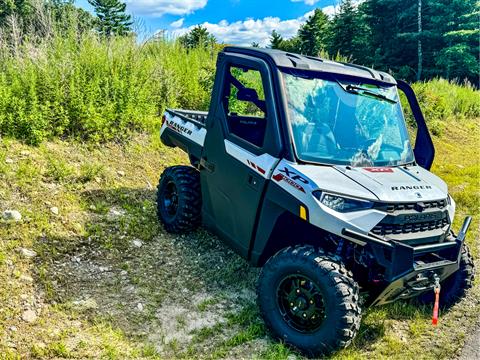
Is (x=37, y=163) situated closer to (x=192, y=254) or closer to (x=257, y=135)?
(x=192, y=254)

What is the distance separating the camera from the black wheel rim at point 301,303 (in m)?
3.26

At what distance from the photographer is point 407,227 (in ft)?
10.8

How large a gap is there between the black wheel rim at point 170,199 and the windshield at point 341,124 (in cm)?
192

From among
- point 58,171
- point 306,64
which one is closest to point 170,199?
point 58,171

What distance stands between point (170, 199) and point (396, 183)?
2.71 m

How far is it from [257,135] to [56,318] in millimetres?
2473

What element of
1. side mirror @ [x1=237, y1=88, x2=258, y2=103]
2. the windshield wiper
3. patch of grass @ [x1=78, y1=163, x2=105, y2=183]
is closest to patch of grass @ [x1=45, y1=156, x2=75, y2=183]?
patch of grass @ [x1=78, y1=163, x2=105, y2=183]

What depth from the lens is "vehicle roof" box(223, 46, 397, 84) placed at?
3.78m

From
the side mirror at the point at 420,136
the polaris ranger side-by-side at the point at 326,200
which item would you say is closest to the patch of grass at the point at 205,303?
the polaris ranger side-by-side at the point at 326,200

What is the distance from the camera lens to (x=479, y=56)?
107 feet

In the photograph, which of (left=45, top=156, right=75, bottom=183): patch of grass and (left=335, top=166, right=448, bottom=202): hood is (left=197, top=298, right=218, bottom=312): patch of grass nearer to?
(left=335, top=166, right=448, bottom=202): hood

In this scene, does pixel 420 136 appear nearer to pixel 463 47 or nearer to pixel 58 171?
pixel 58 171

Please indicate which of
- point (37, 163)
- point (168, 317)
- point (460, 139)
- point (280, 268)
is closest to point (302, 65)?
point (280, 268)

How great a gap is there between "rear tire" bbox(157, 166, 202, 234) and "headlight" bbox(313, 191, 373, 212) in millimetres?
1913
